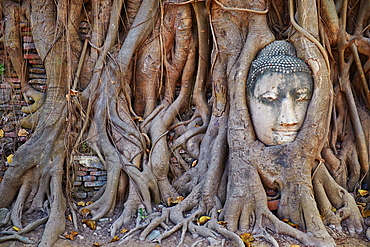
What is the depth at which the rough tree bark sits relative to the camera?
135 inches

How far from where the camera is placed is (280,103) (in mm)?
3484

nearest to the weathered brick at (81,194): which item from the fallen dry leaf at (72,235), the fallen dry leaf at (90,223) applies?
the fallen dry leaf at (90,223)

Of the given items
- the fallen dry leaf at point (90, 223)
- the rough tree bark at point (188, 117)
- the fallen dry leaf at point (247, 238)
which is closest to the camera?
the fallen dry leaf at point (247, 238)

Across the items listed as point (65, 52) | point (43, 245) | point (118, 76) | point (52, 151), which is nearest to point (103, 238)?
point (43, 245)

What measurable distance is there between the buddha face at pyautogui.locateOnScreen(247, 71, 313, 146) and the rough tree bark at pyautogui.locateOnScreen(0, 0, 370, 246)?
103 millimetres

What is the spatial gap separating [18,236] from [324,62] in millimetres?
3385

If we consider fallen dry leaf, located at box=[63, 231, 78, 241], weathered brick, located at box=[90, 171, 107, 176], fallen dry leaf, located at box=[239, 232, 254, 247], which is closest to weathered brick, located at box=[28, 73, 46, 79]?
weathered brick, located at box=[90, 171, 107, 176]

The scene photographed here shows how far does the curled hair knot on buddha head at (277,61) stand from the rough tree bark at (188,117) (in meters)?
0.09

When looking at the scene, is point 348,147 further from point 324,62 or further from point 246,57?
point 246,57

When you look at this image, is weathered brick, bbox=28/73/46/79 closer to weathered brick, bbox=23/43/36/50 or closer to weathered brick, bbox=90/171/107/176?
weathered brick, bbox=23/43/36/50

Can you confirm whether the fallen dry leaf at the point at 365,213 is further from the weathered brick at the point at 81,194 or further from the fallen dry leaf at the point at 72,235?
the weathered brick at the point at 81,194

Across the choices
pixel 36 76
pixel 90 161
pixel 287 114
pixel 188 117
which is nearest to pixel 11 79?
pixel 36 76

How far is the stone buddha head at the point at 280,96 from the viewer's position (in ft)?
11.4

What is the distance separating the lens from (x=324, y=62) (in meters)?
3.57
